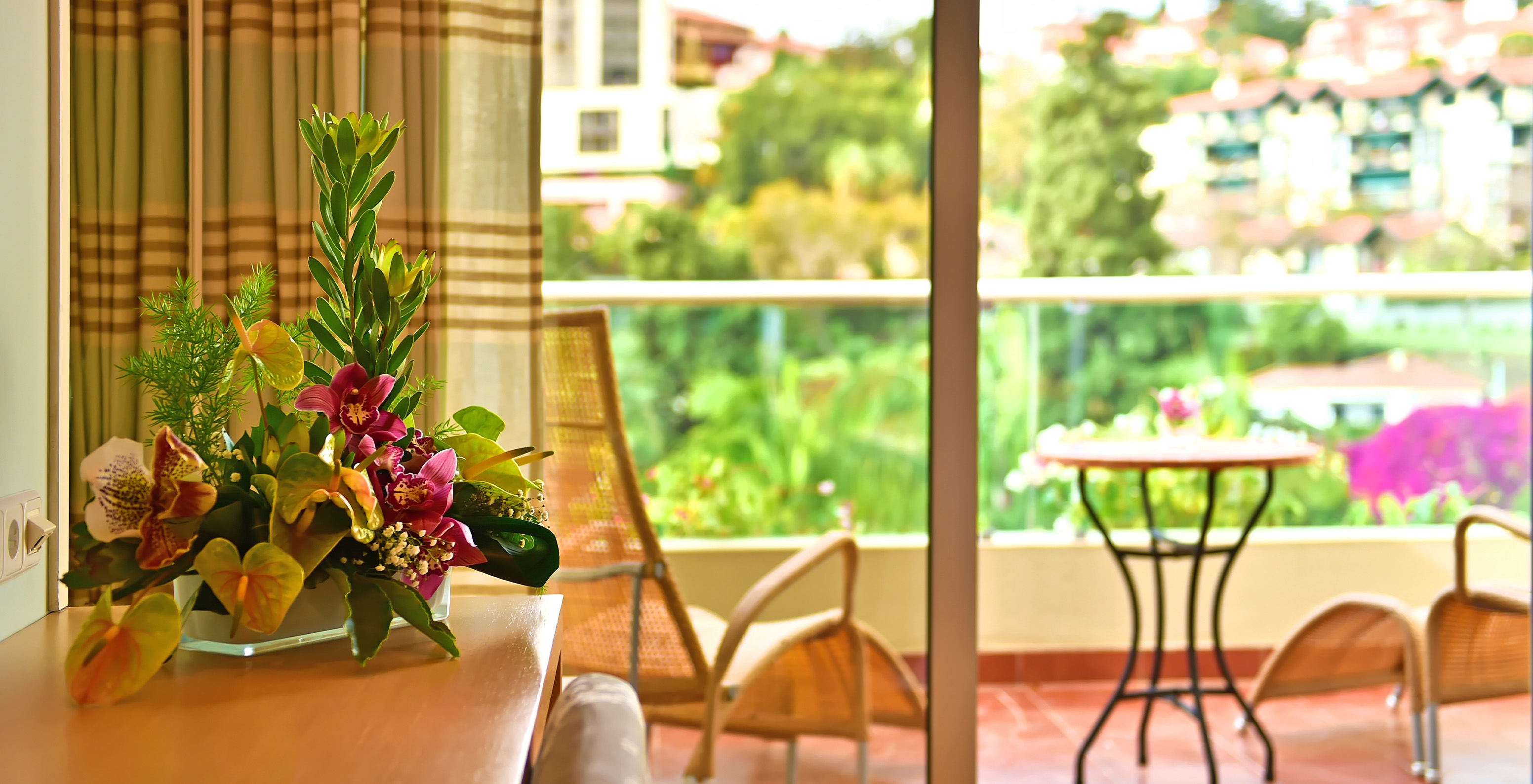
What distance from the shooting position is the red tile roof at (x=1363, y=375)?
3.09m

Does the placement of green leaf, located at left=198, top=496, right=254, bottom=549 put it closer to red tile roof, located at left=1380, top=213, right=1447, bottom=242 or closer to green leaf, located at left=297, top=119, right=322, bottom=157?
green leaf, located at left=297, top=119, right=322, bottom=157

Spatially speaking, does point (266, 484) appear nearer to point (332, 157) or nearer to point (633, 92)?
point (332, 157)

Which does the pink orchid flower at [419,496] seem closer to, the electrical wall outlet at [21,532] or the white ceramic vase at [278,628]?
the white ceramic vase at [278,628]

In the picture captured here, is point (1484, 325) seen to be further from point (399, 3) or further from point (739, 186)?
point (399, 3)

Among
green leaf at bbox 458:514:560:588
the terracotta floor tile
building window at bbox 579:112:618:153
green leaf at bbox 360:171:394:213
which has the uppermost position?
building window at bbox 579:112:618:153

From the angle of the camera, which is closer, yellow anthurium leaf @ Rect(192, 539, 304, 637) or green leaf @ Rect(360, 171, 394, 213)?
yellow anthurium leaf @ Rect(192, 539, 304, 637)

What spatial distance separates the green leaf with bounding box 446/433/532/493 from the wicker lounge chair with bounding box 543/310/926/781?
96cm

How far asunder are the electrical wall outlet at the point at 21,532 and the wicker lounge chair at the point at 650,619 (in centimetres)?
96

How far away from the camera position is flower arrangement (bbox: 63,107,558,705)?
849 mm

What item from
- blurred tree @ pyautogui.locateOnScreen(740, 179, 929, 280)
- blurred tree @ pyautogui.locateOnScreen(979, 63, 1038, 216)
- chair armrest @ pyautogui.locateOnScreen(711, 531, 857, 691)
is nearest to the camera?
chair armrest @ pyautogui.locateOnScreen(711, 531, 857, 691)

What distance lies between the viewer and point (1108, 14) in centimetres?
323

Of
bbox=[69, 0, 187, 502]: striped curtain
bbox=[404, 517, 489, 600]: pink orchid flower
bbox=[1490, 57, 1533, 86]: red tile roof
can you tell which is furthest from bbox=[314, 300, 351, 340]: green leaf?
bbox=[1490, 57, 1533, 86]: red tile roof

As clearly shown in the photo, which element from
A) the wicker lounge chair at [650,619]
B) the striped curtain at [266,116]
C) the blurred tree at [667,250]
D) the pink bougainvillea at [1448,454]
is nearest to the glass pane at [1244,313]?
the pink bougainvillea at [1448,454]

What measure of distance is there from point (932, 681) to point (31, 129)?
1.61m
